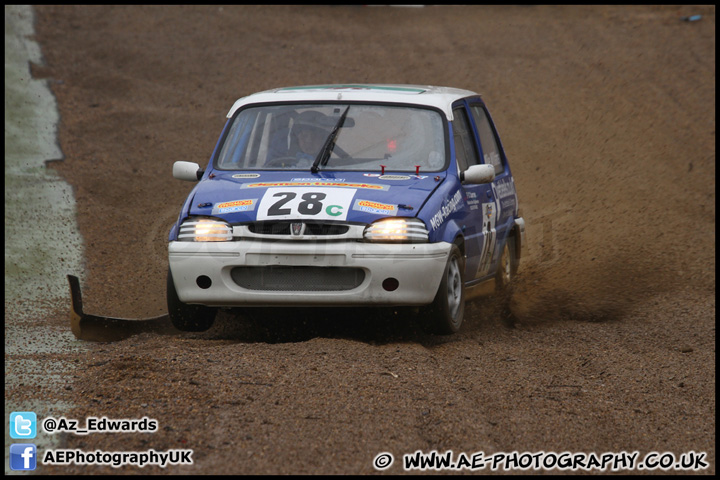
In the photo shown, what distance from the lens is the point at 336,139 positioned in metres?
7.59

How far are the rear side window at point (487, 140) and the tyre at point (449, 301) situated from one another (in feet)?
5.07

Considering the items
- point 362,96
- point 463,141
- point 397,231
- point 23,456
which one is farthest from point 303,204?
point 23,456

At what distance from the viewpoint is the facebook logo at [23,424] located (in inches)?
177

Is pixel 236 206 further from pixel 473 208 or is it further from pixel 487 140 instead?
pixel 487 140

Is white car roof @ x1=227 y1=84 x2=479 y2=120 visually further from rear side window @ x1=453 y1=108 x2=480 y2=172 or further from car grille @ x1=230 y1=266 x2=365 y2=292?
car grille @ x1=230 y1=266 x2=365 y2=292

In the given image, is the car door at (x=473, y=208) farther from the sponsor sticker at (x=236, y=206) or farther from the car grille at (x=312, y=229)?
the sponsor sticker at (x=236, y=206)

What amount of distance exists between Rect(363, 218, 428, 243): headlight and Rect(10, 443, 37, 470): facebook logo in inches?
109

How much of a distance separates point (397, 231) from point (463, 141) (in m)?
1.74

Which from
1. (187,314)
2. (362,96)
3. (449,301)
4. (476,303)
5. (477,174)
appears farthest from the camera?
(476,303)

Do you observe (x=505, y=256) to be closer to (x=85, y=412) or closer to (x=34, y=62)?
(x=85, y=412)

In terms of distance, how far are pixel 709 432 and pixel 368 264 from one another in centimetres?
240

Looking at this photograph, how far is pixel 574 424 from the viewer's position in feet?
16.2

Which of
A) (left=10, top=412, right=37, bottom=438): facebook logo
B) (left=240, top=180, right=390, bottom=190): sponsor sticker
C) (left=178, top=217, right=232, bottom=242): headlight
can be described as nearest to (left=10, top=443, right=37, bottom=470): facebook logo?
(left=10, top=412, right=37, bottom=438): facebook logo

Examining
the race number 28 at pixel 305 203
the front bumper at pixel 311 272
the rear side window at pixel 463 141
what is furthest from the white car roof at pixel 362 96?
the front bumper at pixel 311 272
